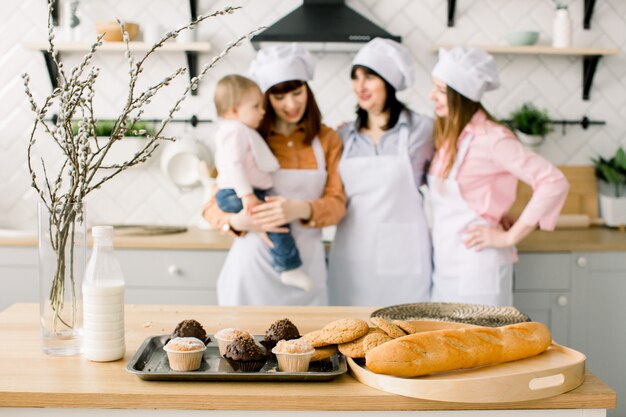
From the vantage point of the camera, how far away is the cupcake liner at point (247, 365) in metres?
1.39

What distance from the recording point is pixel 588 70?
12.0 ft

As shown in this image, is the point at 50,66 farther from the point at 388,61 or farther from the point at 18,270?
the point at 388,61

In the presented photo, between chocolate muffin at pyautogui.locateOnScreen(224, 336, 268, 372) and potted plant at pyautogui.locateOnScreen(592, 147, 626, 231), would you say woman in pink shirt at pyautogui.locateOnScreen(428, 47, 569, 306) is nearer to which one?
potted plant at pyautogui.locateOnScreen(592, 147, 626, 231)

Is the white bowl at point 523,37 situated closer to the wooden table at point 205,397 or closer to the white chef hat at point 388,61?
the white chef hat at point 388,61

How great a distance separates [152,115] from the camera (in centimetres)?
371

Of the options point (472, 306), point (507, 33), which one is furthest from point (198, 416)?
point (507, 33)

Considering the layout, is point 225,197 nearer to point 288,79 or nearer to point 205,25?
point 288,79

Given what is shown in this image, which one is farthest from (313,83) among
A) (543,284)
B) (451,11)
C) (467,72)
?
(543,284)

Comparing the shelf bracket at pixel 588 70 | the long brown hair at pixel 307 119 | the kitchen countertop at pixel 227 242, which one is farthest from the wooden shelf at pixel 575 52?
the long brown hair at pixel 307 119

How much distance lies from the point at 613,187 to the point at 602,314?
0.82 metres

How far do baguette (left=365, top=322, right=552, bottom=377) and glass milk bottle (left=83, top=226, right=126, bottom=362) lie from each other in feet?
1.66

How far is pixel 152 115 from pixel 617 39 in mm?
2366

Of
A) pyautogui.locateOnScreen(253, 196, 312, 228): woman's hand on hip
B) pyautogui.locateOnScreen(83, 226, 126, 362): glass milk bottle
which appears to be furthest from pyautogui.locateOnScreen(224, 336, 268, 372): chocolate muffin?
pyautogui.locateOnScreen(253, 196, 312, 228): woman's hand on hip

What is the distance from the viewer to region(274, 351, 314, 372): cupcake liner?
136cm
